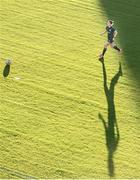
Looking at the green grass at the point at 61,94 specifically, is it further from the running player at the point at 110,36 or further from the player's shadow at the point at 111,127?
the running player at the point at 110,36

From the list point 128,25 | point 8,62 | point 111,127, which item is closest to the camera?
point 111,127

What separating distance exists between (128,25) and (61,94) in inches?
283

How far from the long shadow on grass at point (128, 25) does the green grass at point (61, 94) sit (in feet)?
0.26

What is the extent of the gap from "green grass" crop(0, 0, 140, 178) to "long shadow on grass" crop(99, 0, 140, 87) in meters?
0.08

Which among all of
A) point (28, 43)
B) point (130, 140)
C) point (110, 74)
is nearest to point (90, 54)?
point (110, 74)

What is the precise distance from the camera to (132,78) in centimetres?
1920

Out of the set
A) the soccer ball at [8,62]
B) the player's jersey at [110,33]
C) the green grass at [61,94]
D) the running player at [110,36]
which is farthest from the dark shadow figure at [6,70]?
the player's jersey at [110,33]

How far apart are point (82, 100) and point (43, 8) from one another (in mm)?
7651

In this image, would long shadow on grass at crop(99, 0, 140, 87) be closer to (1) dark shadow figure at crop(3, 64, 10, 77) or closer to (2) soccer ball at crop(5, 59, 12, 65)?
(2) soccer ball at crop(5, 59, 12, 65)

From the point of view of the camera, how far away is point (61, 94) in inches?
701

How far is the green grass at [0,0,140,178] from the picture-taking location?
14930 mm

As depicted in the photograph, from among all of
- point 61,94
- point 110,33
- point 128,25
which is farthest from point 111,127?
point 128,25

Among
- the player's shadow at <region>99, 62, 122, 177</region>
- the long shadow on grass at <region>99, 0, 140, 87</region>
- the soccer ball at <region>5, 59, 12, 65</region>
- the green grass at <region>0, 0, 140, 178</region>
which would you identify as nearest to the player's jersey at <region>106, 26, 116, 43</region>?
the green grass at <region>0, 0, 140, 178</region>

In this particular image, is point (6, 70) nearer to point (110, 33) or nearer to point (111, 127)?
point (110, 33)
